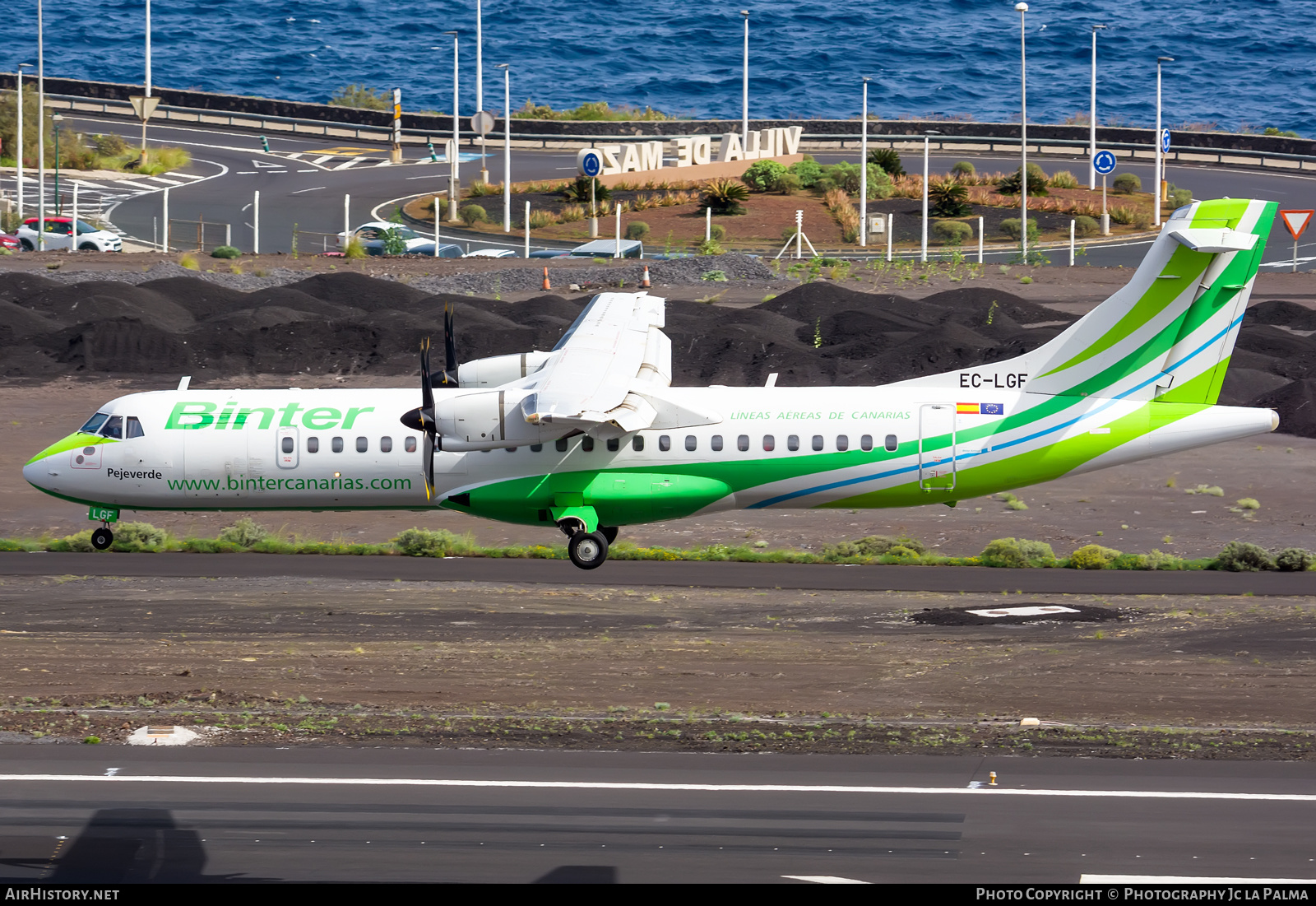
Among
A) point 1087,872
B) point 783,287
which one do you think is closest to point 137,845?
point 1087,872

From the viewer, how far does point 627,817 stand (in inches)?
630

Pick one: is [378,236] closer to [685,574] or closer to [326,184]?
[326,184]

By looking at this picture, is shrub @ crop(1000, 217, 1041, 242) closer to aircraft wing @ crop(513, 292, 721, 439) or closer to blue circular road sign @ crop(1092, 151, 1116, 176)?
blue circular road sign @ crop(1092, 151, 1116, 176)

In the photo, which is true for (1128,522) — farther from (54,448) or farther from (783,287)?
(783,287)

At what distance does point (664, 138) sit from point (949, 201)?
37.9m

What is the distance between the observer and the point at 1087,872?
14.3 m

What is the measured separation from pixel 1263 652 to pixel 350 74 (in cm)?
18962

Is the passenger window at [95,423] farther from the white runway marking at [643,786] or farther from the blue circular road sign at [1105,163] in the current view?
the blue circular road sign at [1105,163]

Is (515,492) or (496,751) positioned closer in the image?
(496,751)

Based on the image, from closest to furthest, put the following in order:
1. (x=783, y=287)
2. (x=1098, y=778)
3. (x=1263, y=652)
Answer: (x=1098, y=778)
(x=1263, y=652)
(x=783, y=287)

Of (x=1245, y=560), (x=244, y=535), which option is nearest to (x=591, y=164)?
(x=244, y=535)

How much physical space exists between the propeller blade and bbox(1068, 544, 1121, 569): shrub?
1427cm

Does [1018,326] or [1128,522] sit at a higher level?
[1018,326]

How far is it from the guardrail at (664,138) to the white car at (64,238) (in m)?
42.4
